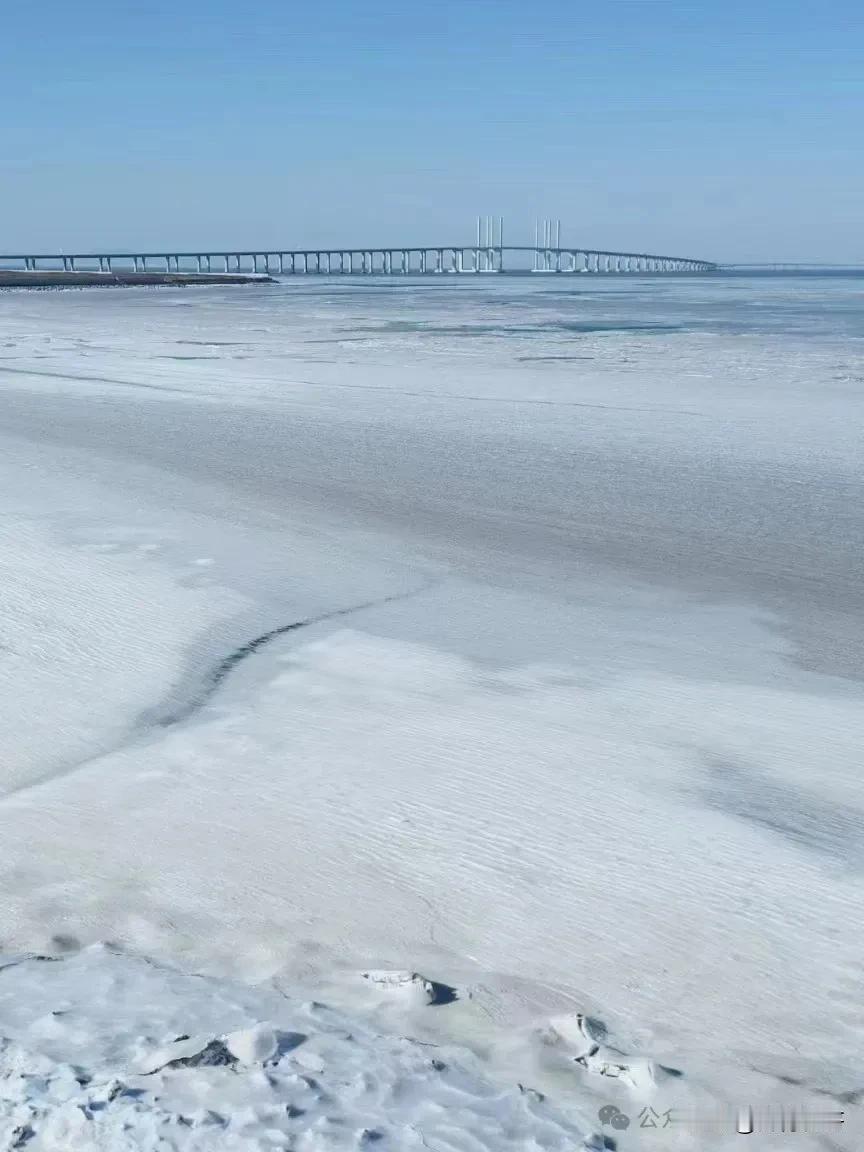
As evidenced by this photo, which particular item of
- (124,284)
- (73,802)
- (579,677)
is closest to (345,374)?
(579,677)

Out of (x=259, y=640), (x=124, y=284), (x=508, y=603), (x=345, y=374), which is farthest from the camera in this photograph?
(x=124, y=284)

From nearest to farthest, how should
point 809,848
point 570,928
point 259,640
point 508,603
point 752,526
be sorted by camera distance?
point 570,928 → point 809,848 → point 259,640 → point 508,603 → point 752,526

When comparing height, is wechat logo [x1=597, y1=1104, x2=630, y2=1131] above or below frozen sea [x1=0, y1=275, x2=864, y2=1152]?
below

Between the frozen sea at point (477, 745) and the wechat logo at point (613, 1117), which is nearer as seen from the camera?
the wechat logo at point (613, 1117)

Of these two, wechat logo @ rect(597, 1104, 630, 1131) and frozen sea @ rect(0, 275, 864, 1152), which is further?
frozen sea @ rect(0, 275, 864, 1152)

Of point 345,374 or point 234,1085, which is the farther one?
point 345,374

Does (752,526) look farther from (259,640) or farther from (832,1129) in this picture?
(832,1129)

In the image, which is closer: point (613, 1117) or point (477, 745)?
point (613, 1117)

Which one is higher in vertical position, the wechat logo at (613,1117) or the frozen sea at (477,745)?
the frozen sea at (477,745)
